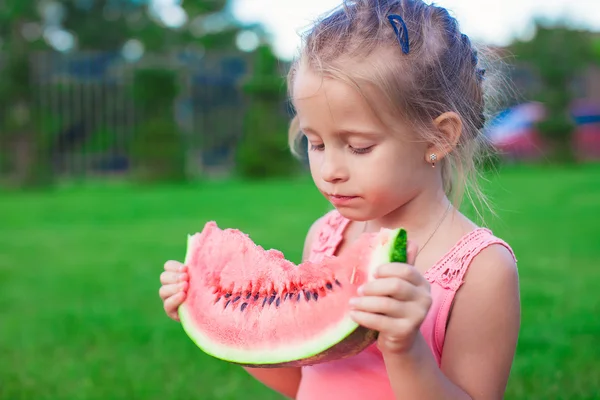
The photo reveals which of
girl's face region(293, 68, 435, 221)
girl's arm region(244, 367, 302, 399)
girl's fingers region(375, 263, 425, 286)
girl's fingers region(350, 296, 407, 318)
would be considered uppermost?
girl's face region(293, 68, 435, 221)

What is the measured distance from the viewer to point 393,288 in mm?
1416

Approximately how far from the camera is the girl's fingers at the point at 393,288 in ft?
4.66

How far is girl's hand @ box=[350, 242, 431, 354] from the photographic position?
4.68 feet

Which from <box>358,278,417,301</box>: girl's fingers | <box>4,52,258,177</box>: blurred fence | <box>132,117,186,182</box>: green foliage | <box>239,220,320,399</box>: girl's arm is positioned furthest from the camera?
<box>4,52,258,177</box>: blurred fence

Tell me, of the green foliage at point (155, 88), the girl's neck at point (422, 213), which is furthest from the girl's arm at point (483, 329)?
the green foliage at point (155, 88)

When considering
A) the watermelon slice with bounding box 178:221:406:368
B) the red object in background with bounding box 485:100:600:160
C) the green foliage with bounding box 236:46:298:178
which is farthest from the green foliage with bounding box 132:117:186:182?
the watermelon slice with bounding box 178:221:406:368

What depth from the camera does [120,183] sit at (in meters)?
14.7

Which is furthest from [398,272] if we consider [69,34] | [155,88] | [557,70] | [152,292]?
[69,34]

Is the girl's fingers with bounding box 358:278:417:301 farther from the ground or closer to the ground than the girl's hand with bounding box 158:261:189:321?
farther from the ground

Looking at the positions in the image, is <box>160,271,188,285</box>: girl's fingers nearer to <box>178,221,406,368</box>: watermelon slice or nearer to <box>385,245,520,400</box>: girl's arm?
<box>178,221,406,368</box>: watermelon slice

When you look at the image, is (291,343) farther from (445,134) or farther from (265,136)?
(265,136)

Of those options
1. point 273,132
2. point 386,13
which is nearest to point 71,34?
point 273,132

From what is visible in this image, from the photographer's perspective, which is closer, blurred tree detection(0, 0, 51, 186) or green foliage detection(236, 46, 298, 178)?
blurred tree detection(0, 0, 51, 186)

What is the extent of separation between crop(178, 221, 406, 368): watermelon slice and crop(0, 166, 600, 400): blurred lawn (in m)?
1.39
